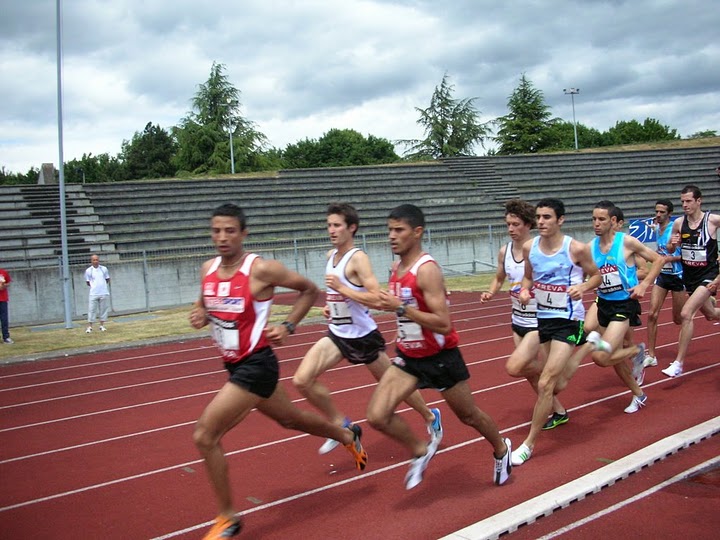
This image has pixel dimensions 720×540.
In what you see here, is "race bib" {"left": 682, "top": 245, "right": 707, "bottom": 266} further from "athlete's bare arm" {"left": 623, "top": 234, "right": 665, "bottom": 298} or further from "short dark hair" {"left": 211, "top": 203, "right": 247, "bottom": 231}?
"short dark hair" {"left": 211, "top": 203, "right": 247, "bottom": 231}

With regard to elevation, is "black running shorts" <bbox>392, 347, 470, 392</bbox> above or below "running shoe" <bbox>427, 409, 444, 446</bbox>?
above

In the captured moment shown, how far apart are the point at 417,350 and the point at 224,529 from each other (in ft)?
5.57

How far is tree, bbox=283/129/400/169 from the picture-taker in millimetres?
78250

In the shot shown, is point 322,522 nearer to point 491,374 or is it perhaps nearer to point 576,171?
point 491,374

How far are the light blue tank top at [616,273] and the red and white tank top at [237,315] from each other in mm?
4046

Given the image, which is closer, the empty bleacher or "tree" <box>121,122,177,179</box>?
the empty bleacher

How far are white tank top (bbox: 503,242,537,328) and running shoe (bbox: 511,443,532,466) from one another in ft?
4.35

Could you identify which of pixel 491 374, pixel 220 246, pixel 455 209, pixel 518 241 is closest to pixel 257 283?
pixel 220 246

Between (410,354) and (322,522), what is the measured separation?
49.7 inches

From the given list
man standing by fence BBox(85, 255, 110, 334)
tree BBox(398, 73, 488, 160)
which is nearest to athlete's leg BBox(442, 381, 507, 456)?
man standing by fence BBox(85, 255, 110, 334)

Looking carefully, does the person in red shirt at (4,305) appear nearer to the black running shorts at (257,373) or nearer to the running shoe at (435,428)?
the running shoe at (435,428)

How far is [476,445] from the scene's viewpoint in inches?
246

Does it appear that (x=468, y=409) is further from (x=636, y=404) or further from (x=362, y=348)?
(x=636, y=404)

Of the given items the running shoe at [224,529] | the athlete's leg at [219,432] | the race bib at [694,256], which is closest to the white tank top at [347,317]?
the athlete's leg at [219,432]
